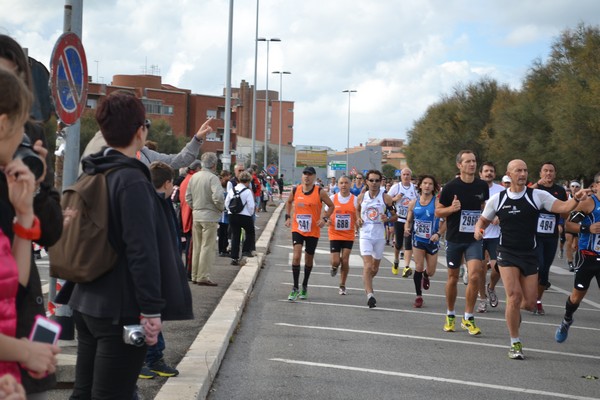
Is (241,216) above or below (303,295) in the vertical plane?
above

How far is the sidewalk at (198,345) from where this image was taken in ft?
20.5

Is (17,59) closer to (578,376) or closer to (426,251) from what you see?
(578,376)

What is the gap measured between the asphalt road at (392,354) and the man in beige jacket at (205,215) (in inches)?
35.6

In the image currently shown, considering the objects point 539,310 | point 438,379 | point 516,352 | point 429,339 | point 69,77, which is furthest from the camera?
point 539,310

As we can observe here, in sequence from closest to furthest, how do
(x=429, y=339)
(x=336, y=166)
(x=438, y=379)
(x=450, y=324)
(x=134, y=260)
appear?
(x=134, y=260)
(x=438, y=379)
(x=429, y=339)
(x=450, y=324)
(x=336, y=166)

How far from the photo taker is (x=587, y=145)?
38.9 metres

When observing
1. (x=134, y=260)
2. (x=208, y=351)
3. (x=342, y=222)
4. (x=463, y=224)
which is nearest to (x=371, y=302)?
(x=342, y=222)

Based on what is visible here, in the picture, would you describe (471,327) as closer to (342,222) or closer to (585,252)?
(585,252)

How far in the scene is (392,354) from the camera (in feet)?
29.0

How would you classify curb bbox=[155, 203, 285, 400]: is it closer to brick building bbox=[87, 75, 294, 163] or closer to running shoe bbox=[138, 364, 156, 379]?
running shoe bbox=[138, 364, 156, 379]

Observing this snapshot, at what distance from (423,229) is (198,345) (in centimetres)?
597

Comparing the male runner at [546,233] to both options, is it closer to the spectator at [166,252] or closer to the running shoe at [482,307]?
the running shoe at [482,307]

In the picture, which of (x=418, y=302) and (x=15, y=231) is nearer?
(x=15, y=231)

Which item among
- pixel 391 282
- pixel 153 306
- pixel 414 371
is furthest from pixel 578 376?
pixel 391 282
